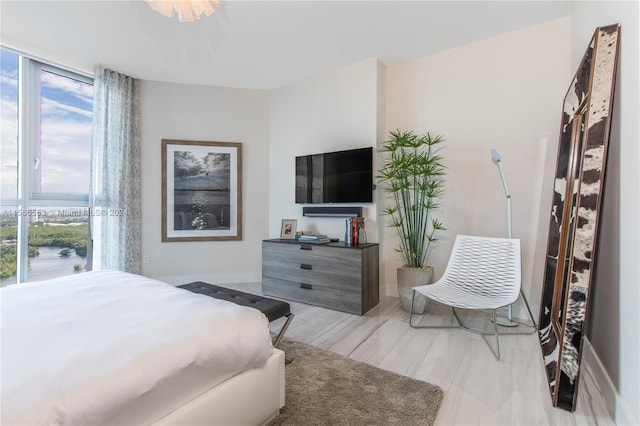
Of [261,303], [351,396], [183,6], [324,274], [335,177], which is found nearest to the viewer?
[351,396]

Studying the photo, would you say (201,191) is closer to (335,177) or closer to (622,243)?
(335,177)

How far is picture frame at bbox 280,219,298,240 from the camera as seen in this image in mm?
3834

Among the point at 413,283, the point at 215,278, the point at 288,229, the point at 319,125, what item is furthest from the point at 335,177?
the point at 215,278

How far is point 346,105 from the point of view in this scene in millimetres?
3576

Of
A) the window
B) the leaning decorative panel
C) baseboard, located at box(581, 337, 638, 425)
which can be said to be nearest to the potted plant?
the leaning decorative panel

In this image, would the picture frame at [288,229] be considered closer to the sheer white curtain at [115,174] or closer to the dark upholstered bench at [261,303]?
the dark upholstered bench at [261,303]

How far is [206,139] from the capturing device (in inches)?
165

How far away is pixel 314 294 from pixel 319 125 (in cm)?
210

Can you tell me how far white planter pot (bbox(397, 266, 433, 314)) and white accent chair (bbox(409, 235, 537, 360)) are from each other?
0.21m

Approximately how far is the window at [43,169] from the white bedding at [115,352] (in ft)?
7.30

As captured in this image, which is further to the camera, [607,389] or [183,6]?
[183,6]

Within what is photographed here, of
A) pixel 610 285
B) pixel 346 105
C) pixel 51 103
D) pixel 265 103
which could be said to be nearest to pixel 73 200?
pixel 51 103

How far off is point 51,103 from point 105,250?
70.4 inches

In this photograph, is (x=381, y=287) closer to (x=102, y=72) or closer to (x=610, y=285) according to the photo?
(x=610, y=285)
